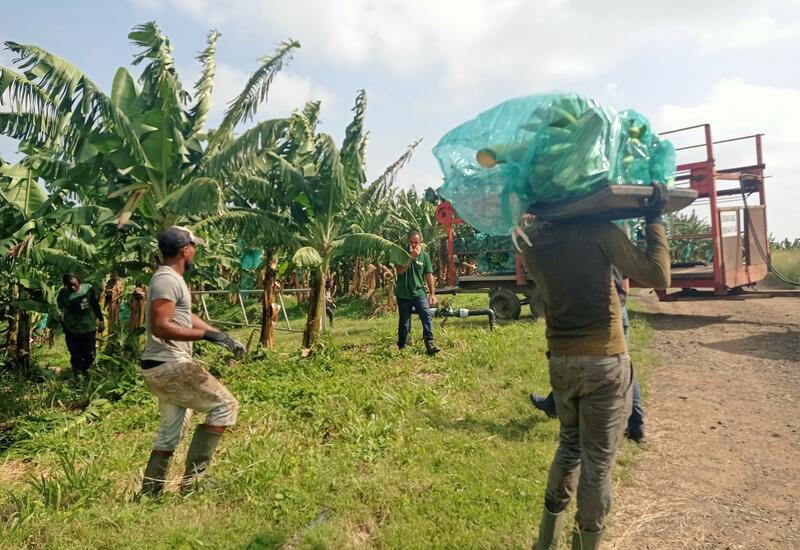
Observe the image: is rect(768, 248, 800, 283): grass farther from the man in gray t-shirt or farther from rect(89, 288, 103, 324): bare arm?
rect(89, 288, 103, 324): bare arm

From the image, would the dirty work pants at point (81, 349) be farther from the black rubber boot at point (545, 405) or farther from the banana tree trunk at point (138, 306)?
the black rubber boot at point (545, 405)

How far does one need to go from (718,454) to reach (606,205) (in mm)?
3010

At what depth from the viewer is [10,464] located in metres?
4.95

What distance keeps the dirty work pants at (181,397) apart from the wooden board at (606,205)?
254 centimetres

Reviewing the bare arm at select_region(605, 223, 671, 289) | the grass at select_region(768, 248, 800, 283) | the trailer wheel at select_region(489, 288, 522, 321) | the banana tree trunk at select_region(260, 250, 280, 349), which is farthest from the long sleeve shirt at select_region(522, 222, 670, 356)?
the grass at select_region(768, 248, 800, 283)

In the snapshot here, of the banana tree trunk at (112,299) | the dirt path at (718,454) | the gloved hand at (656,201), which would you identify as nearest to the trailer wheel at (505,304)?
the dirt path at (718,454)

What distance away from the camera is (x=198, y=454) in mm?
3822

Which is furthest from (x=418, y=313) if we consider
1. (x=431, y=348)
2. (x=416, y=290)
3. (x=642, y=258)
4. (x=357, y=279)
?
(x=357, y=279)

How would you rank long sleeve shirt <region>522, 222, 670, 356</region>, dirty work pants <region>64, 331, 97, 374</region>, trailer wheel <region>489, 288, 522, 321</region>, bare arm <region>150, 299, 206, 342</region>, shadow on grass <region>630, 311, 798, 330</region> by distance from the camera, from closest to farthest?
long sleeve shirt <region>522, 222, 670, 356</region> → bare arm <region>150, 299, 206, 342</region> → dirty work pants <region>64, 331, 97, 374</region> → shadow on grass <region>630, 311, 798, 330</region> → trailer wheel <region>489, 288, 522, 321</region>

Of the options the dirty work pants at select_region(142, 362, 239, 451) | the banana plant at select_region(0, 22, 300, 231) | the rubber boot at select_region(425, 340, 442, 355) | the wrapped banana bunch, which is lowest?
the rubber boot at select_region(425, 340, 442, 355)

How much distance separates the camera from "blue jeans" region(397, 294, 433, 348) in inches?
319

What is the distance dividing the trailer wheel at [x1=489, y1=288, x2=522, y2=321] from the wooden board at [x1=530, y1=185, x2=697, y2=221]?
892 centimetres

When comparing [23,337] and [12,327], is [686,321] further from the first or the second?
[12,327]

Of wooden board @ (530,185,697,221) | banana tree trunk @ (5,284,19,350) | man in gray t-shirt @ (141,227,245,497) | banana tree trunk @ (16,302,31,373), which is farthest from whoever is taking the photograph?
banana tree trunk @ (5,284,19,350)
